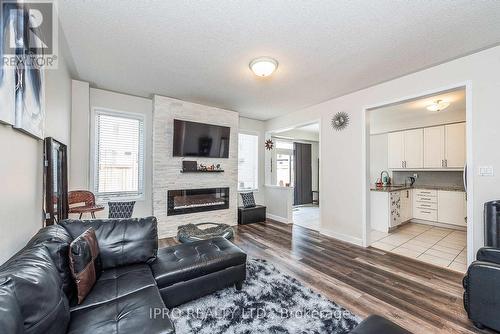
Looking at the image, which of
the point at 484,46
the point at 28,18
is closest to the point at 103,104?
the point at 28,18

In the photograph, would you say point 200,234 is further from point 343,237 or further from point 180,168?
point 343,237

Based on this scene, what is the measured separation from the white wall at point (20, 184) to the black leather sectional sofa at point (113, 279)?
13 cm

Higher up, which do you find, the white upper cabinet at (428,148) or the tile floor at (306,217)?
the white upper cabinet at (428,148)

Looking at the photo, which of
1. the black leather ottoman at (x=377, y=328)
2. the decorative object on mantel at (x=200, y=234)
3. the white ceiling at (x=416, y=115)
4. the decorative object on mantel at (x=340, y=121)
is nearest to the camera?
the black leather ottoman at (x=377, y=328)

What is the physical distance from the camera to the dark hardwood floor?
1.87 m

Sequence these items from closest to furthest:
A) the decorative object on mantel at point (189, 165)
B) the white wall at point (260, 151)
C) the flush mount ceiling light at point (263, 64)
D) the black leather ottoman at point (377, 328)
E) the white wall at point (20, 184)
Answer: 1. the black leather ottoman at point (377, 328)
2. the white wall at point (20, 184)
3. the flush mount ceiling light at point (263, 64)
4. the decorative object on mantel at point (189, 165)
5. the white wall at point (260, 151)

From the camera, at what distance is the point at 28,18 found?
1.45 metres

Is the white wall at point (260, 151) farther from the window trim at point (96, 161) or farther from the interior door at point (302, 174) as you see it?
the window trim at point (96, 161)

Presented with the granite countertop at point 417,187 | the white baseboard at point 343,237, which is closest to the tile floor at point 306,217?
the white baseboard at point 343,237

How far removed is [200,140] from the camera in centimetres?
446

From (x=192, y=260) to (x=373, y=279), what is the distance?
2.13 meters

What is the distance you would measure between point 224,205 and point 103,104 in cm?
313

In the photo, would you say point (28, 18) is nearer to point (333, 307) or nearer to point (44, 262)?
point (44, 262)

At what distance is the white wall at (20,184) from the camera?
127cm
